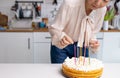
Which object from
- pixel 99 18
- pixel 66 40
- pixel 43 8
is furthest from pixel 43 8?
pixel 66 40

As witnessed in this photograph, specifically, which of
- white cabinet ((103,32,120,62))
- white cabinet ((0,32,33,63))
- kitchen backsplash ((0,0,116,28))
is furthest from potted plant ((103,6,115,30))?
white cabinet ((0,32,33,63))

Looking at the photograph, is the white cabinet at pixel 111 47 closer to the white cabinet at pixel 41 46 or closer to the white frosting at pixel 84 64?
the white cabinet at pixel 41 46

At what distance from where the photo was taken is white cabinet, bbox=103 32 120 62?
2.80 metres

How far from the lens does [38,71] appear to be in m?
1.21

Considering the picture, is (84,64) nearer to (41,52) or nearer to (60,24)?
(60,24)

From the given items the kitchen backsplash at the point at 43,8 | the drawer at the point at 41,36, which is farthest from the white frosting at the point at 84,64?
the kitchen backsplash at the point at 43,8

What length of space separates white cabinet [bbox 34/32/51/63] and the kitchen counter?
4.92ft

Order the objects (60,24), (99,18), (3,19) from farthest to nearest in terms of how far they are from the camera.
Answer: (3,19)
(99,18)
(60,24)

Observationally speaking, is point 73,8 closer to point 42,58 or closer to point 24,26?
point 42,58


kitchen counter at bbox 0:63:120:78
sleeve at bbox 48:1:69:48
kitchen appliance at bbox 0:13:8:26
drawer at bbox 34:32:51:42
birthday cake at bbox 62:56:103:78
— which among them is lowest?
drawer at bbox 34:32:51:42

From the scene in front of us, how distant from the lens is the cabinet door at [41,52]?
281 centimetres

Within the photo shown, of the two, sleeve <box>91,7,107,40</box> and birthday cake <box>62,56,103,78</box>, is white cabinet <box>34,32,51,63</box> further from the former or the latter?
birthday cake <box>62,56,103,78</box>

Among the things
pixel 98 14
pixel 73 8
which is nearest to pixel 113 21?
pixel 98 14

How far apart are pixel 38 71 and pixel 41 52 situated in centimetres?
164
